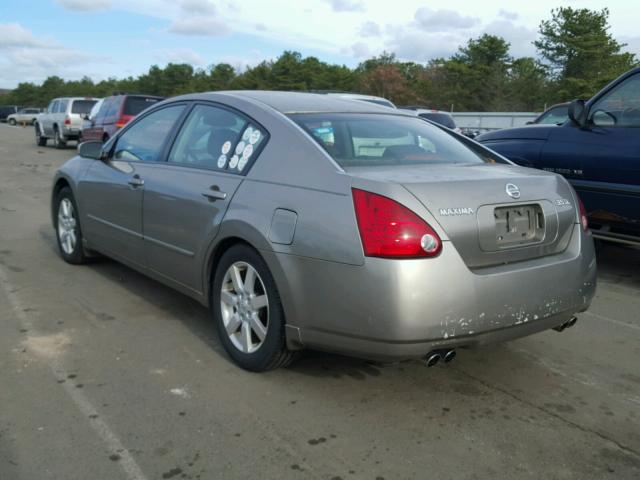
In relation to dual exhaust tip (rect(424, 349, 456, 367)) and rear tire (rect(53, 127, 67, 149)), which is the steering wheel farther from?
rear tire (rect(53, 127, 67, 149))

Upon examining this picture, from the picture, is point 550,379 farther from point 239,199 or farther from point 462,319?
point 239,199

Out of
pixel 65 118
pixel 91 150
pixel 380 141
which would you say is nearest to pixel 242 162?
pixel 380 141

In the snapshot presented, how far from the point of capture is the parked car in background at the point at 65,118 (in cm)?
2300

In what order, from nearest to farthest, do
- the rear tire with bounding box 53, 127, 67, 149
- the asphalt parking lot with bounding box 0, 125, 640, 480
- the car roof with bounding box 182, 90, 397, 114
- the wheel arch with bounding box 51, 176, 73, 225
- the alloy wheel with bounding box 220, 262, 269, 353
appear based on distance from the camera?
the asphalt parking lot with bounding box 0, 125, 640, 480 < the alloy wheel with bounding box 220, 262, 269, 353 < the car roof with bounding box 182, 90, 397, 114 < the wheel arch with bounding box 51, 176, 73, 225 < the rear tire with bounding box 53, 127, 67, 149

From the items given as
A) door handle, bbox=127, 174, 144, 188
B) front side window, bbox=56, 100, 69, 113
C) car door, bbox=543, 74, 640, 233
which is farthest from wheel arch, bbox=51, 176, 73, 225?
front side window, bbox=56, 100, 69, 113

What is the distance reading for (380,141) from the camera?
3.86 metres

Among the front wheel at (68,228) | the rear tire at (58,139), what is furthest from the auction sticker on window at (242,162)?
the rear tire at (58,139)

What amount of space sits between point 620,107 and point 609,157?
480 mm

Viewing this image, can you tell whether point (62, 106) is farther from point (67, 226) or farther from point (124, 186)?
point (124, 186)

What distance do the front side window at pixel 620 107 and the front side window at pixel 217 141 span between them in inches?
142

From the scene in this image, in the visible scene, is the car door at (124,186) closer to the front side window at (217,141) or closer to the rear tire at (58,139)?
the front side window at (217,141)

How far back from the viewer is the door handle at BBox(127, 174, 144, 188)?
4611 millimetres

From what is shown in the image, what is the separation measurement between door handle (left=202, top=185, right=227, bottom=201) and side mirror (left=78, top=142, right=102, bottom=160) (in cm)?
195

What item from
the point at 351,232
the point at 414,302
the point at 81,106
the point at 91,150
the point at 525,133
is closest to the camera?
the point at 414,302
